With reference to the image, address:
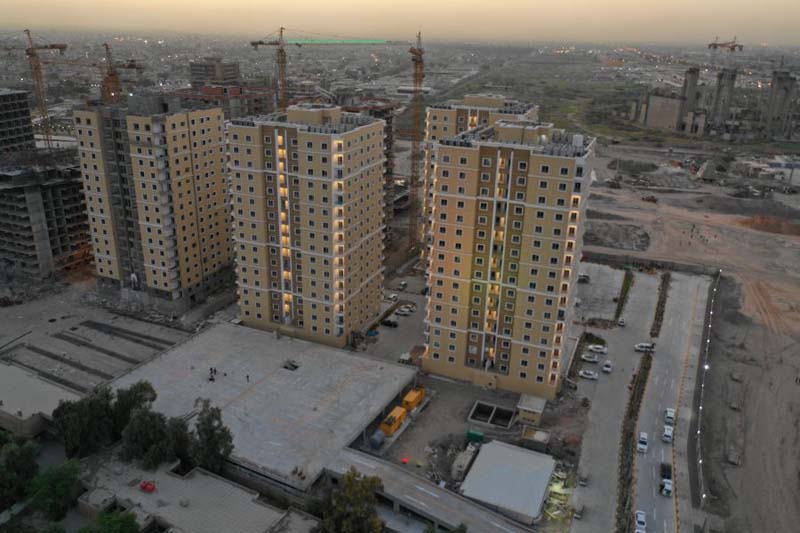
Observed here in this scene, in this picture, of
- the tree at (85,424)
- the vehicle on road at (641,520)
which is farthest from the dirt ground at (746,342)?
the tree at (85,424)

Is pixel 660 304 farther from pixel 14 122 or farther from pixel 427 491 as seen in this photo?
pixel 14 122

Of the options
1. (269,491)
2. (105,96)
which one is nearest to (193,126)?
(269,491)

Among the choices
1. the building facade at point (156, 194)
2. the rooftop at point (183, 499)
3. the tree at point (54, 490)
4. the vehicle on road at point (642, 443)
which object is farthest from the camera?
the building facade at point (156, 194)

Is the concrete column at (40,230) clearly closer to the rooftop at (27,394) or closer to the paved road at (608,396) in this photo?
the rooftop at (27,394)

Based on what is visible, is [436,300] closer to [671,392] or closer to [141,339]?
[671,392]

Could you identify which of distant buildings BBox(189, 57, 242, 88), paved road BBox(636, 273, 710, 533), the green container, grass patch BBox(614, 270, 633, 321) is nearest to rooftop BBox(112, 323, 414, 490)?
the green container
